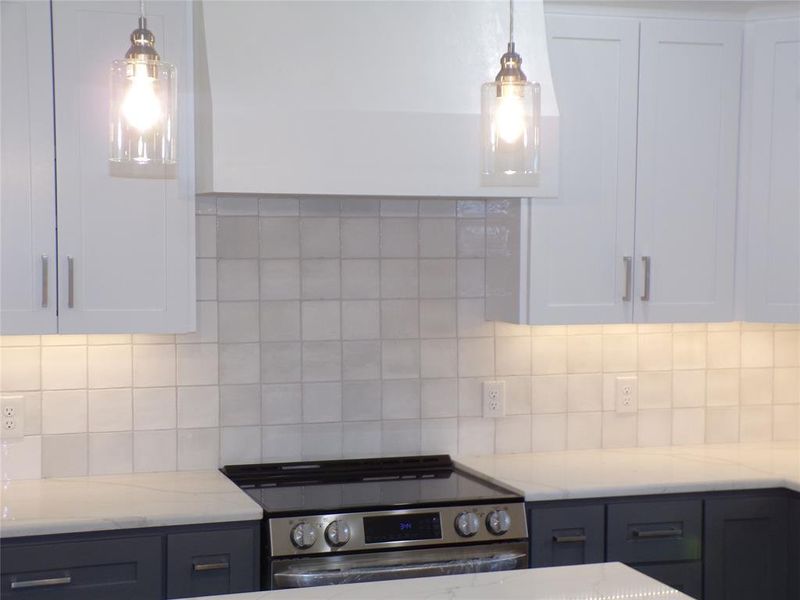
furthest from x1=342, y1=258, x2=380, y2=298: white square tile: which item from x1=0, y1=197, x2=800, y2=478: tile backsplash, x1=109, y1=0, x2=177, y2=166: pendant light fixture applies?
x1=109, y1=0, x2=177, y2=166: pendant light fixture

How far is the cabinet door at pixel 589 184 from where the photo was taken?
3340 millimetres

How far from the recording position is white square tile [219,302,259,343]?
3.43 meters

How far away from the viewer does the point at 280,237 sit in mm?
3465

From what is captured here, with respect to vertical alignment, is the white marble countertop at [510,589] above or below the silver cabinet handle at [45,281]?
below

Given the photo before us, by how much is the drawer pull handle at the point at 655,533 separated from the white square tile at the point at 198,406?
1.38m

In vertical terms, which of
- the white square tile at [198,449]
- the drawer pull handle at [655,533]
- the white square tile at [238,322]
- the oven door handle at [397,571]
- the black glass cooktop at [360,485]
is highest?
the white square tile at [238,322]

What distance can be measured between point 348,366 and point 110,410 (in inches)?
31.0

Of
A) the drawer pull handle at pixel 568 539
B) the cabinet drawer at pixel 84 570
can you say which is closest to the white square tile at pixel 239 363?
the cabinet drawer at pixel 84 570

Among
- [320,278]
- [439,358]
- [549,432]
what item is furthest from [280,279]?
[549,432]

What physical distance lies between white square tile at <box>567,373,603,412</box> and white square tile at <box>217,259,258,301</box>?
3.86 feet

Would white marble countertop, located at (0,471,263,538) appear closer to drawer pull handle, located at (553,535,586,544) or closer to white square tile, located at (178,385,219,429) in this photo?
white square tile, located at (178,385,219,429)

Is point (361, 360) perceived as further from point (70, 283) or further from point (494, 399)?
point (70, 283)

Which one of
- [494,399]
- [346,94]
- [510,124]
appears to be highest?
[346,94]

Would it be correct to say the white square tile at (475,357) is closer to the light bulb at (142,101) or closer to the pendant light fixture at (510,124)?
the pendant light fixture at (510,124)
